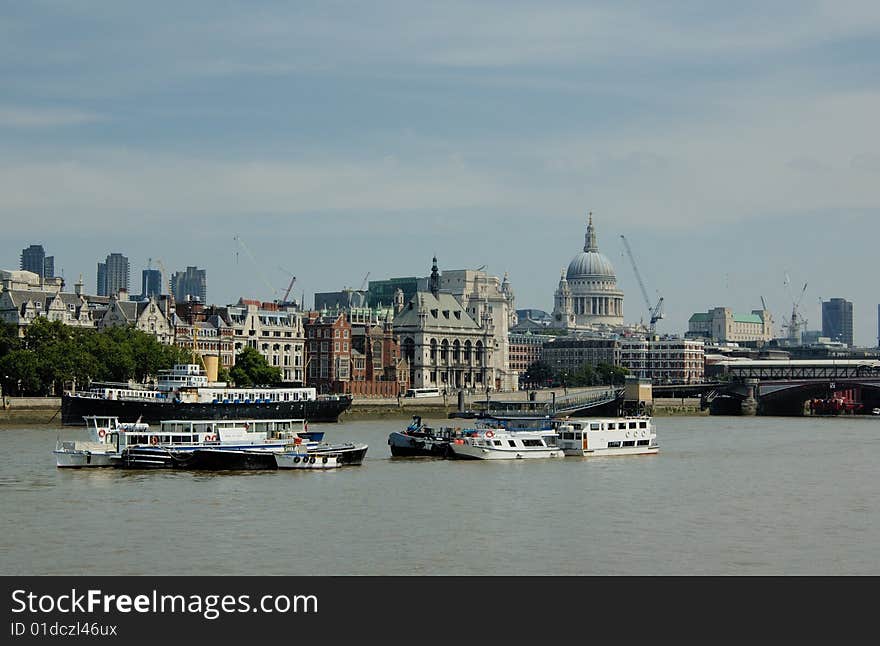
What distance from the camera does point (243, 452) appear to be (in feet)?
225

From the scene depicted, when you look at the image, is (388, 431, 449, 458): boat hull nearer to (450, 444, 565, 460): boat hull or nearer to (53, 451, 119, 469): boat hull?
(450, 444, 565, 460): boat hull

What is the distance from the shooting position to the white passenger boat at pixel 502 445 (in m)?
76.8

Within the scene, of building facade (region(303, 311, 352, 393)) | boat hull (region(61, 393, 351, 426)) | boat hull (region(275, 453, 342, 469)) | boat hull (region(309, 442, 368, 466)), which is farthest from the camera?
building facade (region(303, 311, 352, 393))

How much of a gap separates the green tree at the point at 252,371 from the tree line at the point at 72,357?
297 inches

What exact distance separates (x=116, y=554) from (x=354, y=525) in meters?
8.83

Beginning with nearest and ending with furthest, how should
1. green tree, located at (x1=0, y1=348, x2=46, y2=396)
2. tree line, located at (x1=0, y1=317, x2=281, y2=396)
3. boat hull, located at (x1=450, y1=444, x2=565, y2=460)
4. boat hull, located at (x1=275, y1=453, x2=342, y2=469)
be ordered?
boat hull, located at (x1=275, y1=453, x2=342, y2=469) < boat hull, located at (x1=450, y1=444, x2=565, y2=460) < green tree, located at (x1=0, y1=348, x2=46, y2=396) < tree line, located at (x1=0, y1=317, x2=281, y2=396)

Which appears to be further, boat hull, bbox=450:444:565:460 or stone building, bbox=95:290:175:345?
stone building, bbox=95:290:175:345

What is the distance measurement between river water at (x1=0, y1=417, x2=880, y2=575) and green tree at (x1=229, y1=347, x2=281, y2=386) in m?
68.7

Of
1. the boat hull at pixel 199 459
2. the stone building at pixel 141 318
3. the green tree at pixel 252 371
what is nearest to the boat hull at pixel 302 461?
the boat hull at pixel 199 459

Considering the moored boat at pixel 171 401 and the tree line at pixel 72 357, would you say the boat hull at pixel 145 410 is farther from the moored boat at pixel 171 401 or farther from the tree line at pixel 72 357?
the tree line at pixel 72 357

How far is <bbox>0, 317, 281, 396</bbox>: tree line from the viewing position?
120 m

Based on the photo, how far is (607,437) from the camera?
83.9 meters

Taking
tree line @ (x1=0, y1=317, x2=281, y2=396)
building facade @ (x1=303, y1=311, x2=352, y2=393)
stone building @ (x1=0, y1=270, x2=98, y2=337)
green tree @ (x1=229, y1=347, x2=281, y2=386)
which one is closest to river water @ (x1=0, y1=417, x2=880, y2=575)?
tree line @ (x1=0, y1=317, x2=281, y2=396)
